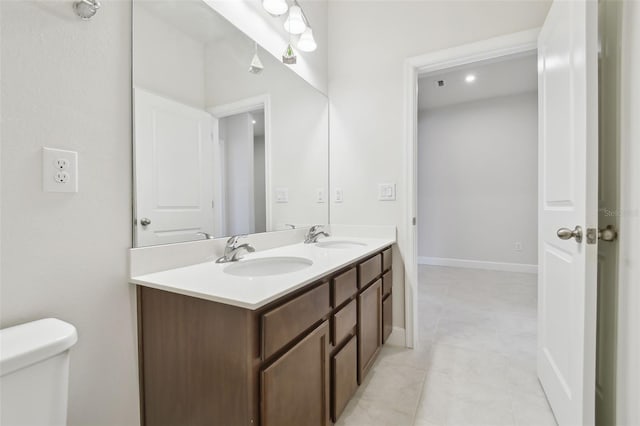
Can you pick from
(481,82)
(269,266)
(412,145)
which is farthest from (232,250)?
(481,82)

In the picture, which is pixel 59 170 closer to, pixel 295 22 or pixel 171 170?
pixel 171 170

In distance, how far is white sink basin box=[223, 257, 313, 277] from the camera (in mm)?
1287

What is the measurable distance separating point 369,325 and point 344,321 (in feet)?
1.25

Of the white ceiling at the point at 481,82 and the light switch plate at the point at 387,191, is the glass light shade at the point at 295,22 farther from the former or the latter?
the white ceiling at the point at 481,82

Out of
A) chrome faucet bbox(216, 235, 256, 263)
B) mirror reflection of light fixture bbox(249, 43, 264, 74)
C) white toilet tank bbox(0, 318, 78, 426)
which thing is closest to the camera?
white toilet tank bbox(0, 318, 78, 426)

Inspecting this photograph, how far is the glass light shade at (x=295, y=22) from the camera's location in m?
1.62

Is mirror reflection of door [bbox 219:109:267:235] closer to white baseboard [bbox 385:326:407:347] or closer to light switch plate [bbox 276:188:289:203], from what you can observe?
light switch plate [bbox 276:188:289:203]

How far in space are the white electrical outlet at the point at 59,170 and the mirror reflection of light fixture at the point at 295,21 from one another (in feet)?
4.40

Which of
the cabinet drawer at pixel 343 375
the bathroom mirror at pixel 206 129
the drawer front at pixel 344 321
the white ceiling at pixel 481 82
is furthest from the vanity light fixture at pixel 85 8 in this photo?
the white ceiling at pixel 481 82

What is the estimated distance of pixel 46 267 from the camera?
0.79 metres

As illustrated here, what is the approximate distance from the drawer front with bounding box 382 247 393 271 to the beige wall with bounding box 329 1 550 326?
10 cm

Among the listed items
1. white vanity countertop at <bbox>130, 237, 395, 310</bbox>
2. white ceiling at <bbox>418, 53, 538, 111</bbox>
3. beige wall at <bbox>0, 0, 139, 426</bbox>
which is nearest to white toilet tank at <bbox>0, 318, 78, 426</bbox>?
beige wall at <bbox>0, 0, 139, 426</bbox>

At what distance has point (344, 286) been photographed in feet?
4.12

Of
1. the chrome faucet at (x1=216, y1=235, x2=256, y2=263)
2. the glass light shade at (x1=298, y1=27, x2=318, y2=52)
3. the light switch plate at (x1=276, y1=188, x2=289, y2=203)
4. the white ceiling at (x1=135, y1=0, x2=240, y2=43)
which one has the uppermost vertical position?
the glass light shade at (x1=298, y1=27, x2=318, y2=52)
